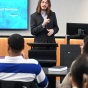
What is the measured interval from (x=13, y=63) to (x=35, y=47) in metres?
2.23

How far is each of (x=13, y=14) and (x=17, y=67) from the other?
5.04 meters

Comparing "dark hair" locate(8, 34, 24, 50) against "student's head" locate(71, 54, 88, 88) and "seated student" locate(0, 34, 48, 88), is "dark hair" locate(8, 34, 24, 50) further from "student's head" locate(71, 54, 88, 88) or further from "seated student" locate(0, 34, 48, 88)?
"student's head" locate(71, 54, 88, 88)

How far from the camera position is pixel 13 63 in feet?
7.53

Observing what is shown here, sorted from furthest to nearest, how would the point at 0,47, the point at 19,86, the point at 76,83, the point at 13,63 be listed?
the point at 0,47
the point at 13,63
the point at 19,86
the point at 76,83

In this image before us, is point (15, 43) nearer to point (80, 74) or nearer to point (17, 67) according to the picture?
point (17, 67)

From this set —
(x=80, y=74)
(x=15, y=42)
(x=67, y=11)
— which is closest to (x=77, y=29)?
(x=67, y=11)

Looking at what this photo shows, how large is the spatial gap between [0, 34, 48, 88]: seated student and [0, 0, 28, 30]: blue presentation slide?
4.88 m

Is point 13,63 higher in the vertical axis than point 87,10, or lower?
lower

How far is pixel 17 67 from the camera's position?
2.28m

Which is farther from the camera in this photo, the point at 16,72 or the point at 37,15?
the point at 37,15

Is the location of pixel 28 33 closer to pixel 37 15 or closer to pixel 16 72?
pixel 37 15

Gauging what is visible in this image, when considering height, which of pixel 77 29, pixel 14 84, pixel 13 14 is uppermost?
pixel 13 14

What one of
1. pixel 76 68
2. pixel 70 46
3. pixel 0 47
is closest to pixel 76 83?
pixel 76 68

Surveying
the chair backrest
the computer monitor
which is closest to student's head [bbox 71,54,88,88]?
the chair backrest
